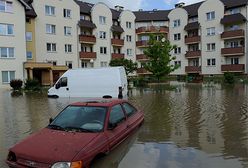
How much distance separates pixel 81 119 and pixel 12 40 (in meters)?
34.9

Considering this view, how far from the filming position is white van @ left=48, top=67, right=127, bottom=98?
19453mm

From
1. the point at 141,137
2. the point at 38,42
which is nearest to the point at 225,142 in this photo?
the point at 141,137

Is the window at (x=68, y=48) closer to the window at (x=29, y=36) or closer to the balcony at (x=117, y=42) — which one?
the window at (x=29, y=36)

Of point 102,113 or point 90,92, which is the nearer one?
point 102,113

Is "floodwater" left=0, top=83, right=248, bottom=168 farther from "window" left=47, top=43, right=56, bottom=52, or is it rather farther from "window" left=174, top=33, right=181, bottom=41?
"window" left=174, top=33, right=181, bottom=41

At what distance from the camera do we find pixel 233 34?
49.5 metres

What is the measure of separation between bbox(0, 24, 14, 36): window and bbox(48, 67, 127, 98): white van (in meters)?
19.8

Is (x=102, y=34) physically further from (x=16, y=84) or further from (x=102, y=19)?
(x=16, y=84)

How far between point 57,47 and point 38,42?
3353mm

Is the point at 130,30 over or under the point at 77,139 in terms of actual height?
over

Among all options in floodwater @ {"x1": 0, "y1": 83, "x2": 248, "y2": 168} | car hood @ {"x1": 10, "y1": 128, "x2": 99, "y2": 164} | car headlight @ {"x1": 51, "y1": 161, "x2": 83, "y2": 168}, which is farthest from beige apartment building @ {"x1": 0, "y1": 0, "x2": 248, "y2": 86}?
car headlight @ {"x1": 51, "y1": 161, "x2": 83, "y2": 168}

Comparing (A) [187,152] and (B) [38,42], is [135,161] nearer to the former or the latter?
(A) [187,152]

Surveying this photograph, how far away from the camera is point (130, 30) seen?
59969 mm

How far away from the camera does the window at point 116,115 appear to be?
751 centimetres
